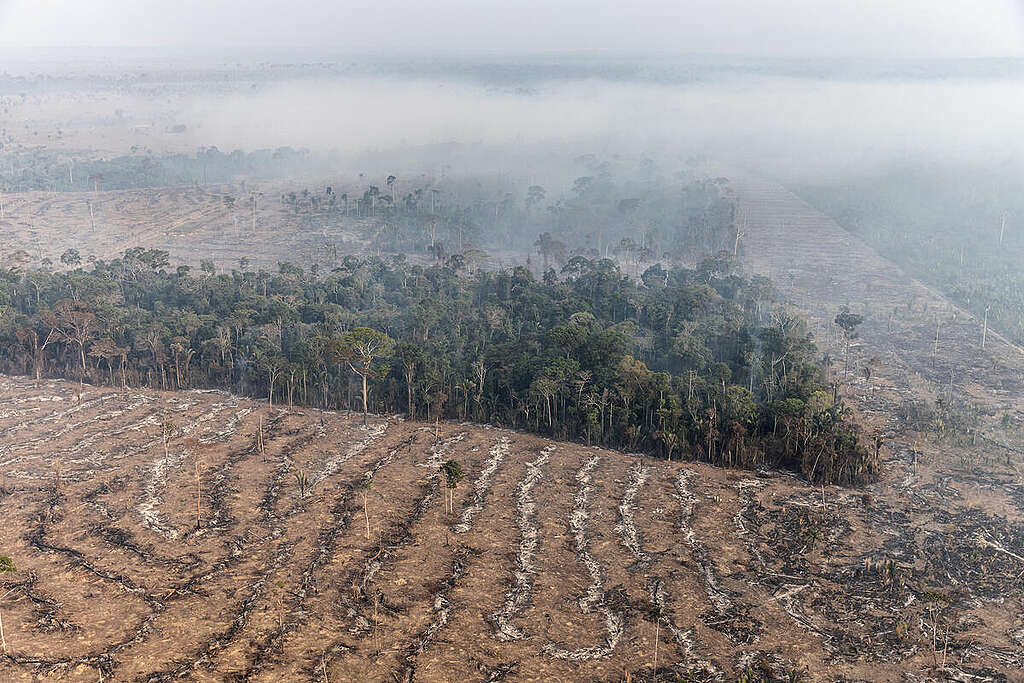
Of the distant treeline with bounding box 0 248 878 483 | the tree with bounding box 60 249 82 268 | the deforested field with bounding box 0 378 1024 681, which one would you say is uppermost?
the tree with bounding box 60 249 82 268

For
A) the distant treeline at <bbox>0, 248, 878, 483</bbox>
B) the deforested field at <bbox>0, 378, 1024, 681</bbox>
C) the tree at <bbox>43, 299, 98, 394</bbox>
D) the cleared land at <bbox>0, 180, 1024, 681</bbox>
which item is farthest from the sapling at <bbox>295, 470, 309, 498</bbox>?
the tree at <bbox>43, 299, 98, 394</bbox>

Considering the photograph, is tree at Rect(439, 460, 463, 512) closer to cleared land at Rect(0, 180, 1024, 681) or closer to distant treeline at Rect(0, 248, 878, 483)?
cleared land at Rect(0, 180, 1024, 681)

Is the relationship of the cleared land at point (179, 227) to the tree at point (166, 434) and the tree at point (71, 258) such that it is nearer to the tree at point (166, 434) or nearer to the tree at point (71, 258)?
the tree at point (71, 258)

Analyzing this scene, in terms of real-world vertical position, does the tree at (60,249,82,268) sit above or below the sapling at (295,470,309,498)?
above

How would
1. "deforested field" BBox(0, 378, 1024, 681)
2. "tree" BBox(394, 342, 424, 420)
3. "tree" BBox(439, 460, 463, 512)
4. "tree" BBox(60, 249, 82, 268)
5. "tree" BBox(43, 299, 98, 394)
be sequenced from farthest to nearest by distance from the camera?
1. "tree" BBox(60, 249, 82, 268)
2. "tree" BBox(43, 299, 98, 394)
3. "tree" BBox(394, 342, 424, 420)
4. "tree" BBox(439, 460, 463, 512)
5. "deforested field" BBox(0, 378, 1024, 681)

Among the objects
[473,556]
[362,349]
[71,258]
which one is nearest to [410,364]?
[362,349]

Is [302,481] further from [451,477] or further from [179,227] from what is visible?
[179,227]

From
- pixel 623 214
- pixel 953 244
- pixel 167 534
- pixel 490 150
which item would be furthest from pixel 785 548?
pixel 490 150
